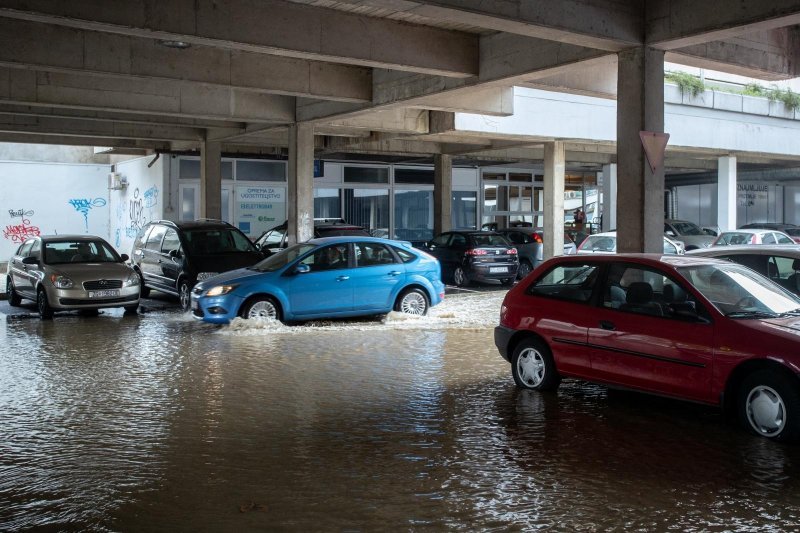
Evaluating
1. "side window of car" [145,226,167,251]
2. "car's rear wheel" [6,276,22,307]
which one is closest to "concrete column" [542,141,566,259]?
"side window of car" [145,226,167,251]

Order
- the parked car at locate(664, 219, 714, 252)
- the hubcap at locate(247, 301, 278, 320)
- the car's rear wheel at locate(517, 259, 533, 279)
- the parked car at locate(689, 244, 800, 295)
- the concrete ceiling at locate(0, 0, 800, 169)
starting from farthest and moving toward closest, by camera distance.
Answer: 1. the parked car at locate(664, 219, 714, 252)
2. the car's rear wheel at locate(517, 259, 533, 279)
3. the hubcap at locate(247, 301, 278, 320)
4. the concrete ceiling at locate(0, 0, 800, 169)
5. the parked car at locate(689, 244, 800, 295)

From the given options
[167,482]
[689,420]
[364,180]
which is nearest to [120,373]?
[167,482]

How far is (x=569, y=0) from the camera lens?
11.1 m

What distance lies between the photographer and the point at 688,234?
98.7 feet

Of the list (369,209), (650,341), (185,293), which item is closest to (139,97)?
(185,293)

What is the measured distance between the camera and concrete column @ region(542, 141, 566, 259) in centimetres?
2555

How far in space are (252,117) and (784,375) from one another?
14775 millimetres

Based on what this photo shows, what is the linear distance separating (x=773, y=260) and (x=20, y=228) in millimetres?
29641

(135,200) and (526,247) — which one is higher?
(135,200)

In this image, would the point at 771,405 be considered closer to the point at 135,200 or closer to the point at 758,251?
the point at 758,251

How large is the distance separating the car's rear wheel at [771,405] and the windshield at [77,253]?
41.7ft

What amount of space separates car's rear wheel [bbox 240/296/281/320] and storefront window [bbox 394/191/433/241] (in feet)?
70.3

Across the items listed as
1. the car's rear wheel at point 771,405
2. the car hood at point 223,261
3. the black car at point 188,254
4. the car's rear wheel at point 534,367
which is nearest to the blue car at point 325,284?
the car hood at point 223,261

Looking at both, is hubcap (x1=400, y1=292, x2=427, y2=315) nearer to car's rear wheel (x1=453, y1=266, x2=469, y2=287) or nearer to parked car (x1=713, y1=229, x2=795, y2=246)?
car's rear wheel (x1=453, y1=266, x2=469, y2=287)
